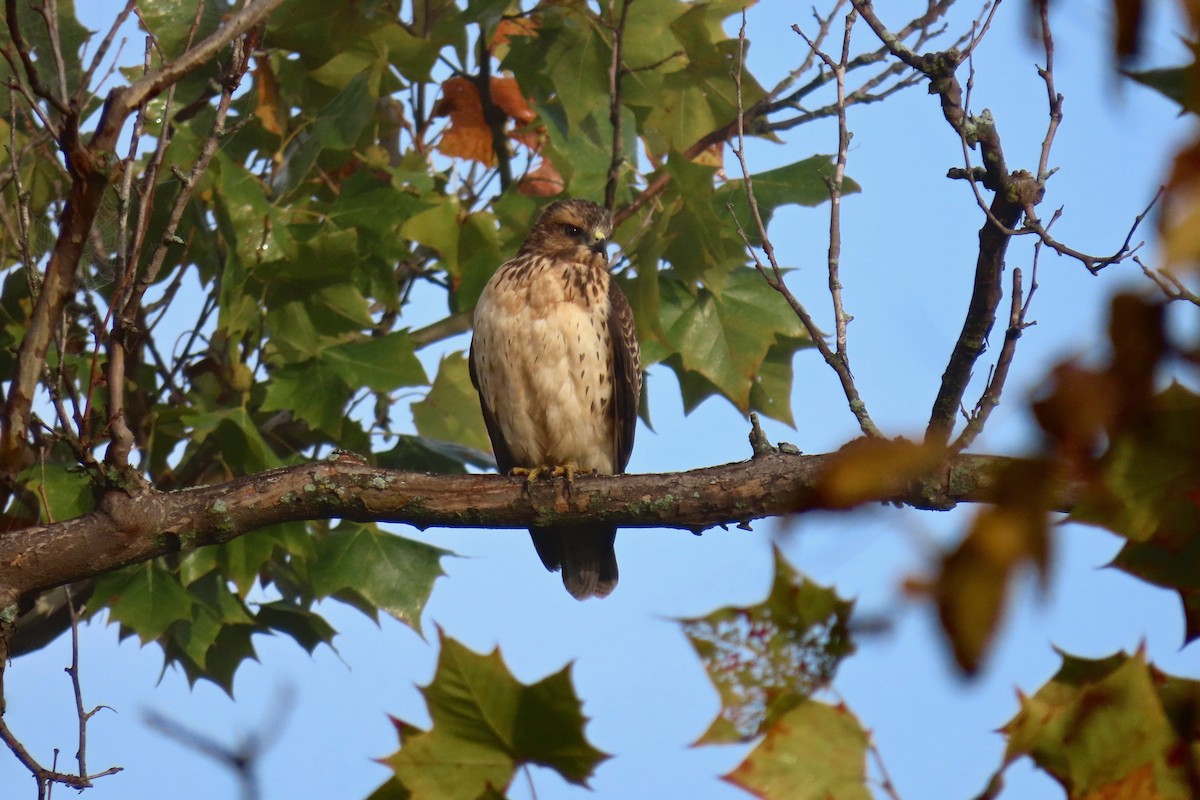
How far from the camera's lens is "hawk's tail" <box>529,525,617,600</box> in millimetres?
5512

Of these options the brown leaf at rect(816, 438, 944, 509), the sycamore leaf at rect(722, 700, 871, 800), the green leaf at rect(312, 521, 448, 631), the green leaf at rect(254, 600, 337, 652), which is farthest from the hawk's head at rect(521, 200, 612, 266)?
the brown leaf at rect(816, 438, 944, 509)

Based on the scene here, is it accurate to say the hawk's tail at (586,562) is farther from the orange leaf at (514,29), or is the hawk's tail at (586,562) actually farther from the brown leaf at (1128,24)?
the brown leaf at (1128,24)

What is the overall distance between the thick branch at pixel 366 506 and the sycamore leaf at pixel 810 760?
2006 mm

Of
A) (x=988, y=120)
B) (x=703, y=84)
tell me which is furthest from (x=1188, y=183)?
(x=703, y=84)

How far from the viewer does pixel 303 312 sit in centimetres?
497

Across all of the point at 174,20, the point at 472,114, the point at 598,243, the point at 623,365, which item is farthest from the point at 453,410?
the point at 174,20

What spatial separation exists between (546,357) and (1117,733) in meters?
4.18

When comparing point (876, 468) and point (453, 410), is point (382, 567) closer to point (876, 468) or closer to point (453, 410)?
point (453, 410)

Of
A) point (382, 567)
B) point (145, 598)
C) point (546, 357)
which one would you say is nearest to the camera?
point (145, 598)

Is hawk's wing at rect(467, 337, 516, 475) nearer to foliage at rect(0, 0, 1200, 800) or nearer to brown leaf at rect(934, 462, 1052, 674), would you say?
foliage at rect(0, 0, 1200, 800)

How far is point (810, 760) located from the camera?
122cm

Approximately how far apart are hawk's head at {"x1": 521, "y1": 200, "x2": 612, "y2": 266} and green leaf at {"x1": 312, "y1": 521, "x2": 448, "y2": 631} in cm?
145

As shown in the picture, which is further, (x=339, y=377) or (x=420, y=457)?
(x=420, y=457)

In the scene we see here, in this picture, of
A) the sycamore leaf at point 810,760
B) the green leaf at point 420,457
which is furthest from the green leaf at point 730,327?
the sycamore leaf at point 810,760
